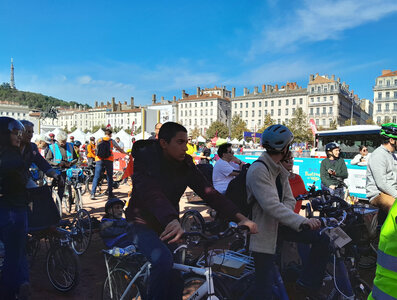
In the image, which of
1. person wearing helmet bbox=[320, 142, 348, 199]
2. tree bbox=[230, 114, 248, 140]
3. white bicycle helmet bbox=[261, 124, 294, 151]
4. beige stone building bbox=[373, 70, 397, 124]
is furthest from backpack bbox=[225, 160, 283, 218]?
beige stone building bbox=[373, 70, 397, 124]

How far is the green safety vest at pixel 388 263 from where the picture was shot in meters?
1.41

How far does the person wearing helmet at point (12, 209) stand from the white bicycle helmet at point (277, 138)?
2.24 meters

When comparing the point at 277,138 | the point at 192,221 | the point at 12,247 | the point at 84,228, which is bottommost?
the point at 192,221

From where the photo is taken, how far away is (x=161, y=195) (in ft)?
7.36

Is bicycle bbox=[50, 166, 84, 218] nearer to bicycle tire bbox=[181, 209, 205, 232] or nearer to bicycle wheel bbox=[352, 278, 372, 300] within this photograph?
bicycle tire bbox=[181, 209, 205, 232]

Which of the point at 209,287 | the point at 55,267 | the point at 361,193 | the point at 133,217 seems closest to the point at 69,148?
the point at 55,267

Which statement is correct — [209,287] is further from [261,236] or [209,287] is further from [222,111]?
[222,111]

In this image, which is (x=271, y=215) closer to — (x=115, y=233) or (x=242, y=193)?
(x=242, y=193)

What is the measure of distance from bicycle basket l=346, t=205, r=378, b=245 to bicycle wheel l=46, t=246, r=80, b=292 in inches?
123

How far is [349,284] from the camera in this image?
111 inches

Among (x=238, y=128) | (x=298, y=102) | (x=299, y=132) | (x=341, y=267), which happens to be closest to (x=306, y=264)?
(x=341, y=267)

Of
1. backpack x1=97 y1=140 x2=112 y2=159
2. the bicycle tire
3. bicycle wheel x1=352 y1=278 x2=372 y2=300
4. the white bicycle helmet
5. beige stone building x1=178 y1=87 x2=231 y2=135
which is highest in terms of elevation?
beige stone building x1=178 y1=87 x2=231 y2=135

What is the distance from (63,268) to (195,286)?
214cm

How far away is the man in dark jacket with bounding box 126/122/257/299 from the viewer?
7.34ft
